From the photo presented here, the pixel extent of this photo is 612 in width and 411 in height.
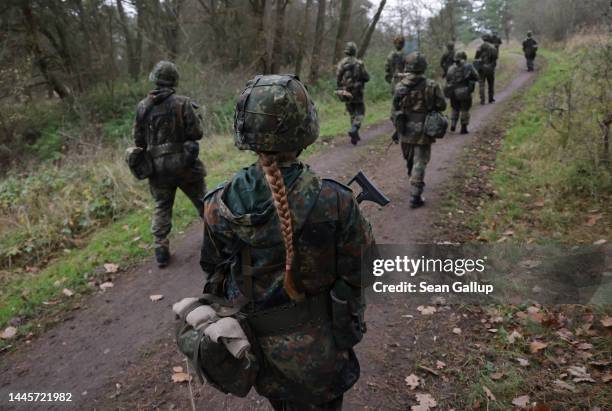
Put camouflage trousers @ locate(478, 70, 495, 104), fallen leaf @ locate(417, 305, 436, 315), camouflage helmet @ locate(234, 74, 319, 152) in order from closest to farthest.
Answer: camouflage helmet @ locate(234, 74, 319, 152) → fallen leaf @ locate(417, 305, 436, 315) → camouflage trousers @ locate(478, 70, 495, 104)

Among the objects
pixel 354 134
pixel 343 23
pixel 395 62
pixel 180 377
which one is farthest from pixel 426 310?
pixel 343 23

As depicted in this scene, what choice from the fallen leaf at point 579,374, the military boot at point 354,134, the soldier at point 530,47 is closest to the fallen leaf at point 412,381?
the fallen leaf at point 579,374

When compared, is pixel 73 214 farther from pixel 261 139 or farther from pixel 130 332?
pixel 261 139

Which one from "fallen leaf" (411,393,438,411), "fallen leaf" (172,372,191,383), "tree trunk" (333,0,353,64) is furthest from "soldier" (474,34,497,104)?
"fallen leaf" (172,372,191,383)

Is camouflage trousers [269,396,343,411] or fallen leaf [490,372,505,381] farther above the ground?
camouflage trousers [269,396,343,411]

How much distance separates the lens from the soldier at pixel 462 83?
10719 mm

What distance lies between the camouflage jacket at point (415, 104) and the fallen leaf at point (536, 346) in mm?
3511

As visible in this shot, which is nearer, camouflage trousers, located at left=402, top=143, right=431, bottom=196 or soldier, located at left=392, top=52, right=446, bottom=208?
soldier, located at left=392, top=52, right=446, bottom=208

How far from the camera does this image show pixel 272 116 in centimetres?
203

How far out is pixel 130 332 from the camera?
464 centimetres

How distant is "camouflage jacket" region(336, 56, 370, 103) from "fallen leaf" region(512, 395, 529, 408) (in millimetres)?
8326

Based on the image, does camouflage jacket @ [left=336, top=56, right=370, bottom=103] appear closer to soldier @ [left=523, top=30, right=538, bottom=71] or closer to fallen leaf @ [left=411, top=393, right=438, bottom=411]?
fallen leaf @ [left=411, top=393, right=438, bottom=411]

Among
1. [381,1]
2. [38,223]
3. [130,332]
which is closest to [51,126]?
[38,223]

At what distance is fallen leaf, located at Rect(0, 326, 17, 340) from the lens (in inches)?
188
